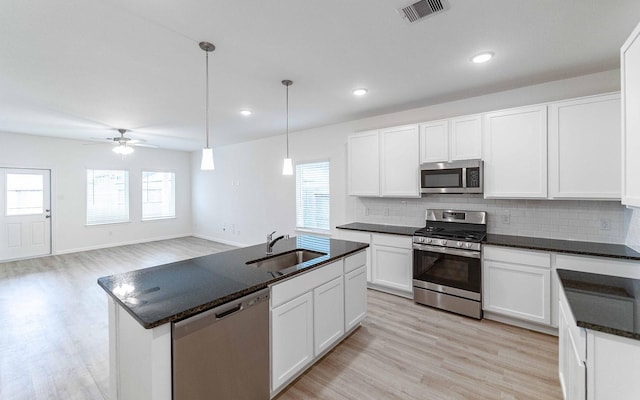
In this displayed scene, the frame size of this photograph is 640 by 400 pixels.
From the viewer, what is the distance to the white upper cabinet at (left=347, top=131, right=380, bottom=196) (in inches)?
164

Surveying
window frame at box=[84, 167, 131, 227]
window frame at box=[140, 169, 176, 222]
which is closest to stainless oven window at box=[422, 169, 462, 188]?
window frame at box=[140, 169, 176, 222]

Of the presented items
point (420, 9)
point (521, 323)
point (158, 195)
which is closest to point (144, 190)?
point (158, 195)

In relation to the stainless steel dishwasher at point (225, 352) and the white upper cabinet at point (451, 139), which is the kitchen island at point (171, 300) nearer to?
the stainless steel dishwasher at point (225, 352)

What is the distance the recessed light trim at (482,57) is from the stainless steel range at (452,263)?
71.9 inches

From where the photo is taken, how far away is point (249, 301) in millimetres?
1743

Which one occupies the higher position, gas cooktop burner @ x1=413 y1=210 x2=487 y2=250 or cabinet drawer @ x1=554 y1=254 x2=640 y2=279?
gas cooktop burner @ x1=413 y1=210 x2=487 y2=250

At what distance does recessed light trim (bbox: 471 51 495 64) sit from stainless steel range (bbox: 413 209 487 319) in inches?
71.9

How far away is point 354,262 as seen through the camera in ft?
9.35

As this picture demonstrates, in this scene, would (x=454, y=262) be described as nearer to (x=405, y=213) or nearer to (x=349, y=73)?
(x=405, y=213)

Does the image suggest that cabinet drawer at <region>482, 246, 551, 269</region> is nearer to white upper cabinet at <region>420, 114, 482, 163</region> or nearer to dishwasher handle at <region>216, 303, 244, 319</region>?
white upper cabinet at <region>420, 114, 482, 163</region>

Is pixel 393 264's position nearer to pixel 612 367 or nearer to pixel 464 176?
pixel 464 176

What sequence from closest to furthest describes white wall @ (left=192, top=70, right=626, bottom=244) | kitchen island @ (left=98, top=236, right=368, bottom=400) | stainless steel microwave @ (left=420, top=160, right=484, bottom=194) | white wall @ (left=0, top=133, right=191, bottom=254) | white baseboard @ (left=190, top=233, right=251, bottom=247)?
kitchen island @ (left=98, top=236, right=368, bottom=400) → white wall @ (left=192, top=70, right=626, bottom=244) → stainless steel microwave @ (left=420, top=160, right=484, bottom=194) → white wall @ (left=0, top=133, right=191, bottom=254) → white baseboard @ (left=190, top=233, right=251, bottom=247)

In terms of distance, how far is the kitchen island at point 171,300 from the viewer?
1.36 m

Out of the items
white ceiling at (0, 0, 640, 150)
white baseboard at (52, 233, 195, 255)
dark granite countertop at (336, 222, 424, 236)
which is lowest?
white baseboard at (52, 233, 195, 255)
